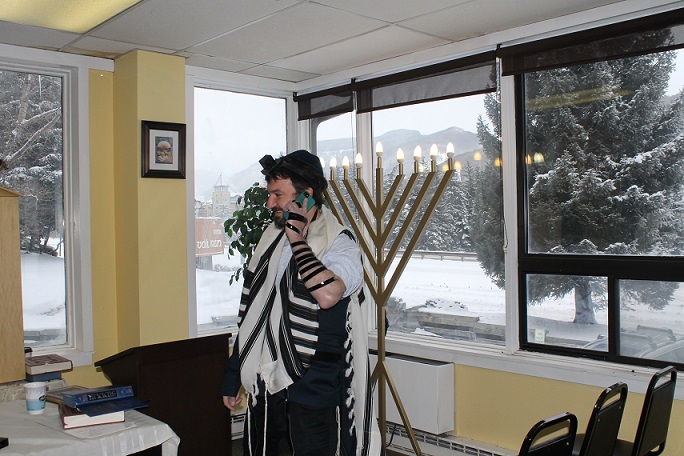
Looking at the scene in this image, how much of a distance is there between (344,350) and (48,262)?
88.0 inches

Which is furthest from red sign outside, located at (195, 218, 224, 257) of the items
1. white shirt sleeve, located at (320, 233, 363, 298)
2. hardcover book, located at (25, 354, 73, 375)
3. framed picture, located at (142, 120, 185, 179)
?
white shirt sleeve, located at (320, 233, 363, 298)

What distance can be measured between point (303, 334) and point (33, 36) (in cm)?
224

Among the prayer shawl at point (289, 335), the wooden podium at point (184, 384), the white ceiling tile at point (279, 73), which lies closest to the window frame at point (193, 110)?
the white ceiling tile at point (279, 73)

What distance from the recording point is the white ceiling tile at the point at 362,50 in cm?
329

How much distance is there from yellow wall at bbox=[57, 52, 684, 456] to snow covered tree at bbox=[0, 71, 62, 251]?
0.67 ft

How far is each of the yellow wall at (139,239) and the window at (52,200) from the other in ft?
0.25

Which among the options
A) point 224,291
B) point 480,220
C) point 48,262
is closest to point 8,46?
point 48,262

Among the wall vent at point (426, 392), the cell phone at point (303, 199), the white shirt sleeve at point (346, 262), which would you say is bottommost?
the wall vent at point (426, 392)

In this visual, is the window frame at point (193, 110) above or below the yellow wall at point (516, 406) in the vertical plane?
above

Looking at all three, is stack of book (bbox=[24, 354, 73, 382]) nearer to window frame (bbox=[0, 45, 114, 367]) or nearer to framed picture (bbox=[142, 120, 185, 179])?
window frame (bbox=[0, 45, 114, 367])

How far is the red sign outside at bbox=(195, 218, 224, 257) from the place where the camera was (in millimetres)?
3992

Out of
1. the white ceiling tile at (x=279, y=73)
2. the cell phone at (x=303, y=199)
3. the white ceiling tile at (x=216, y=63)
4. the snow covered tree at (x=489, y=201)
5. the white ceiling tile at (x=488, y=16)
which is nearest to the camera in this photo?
the cell phone at (x=303, y=199)

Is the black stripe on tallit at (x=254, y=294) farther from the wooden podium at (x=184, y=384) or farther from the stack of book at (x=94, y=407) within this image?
the wooden podium at (x=184, y=384)

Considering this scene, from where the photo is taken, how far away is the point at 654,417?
2262mm
